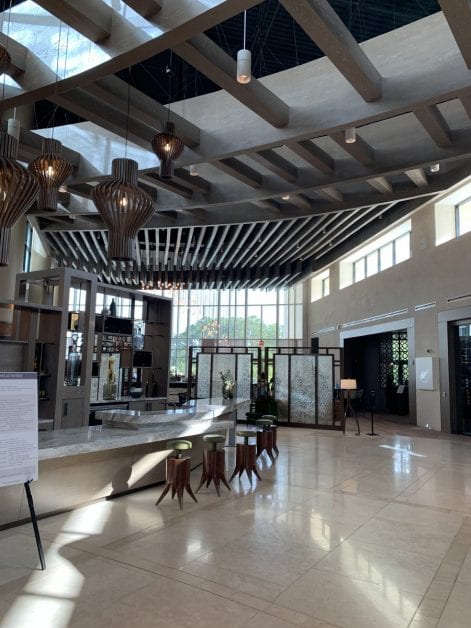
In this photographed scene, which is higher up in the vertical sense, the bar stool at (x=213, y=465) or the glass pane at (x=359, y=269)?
the glass pane at (x=359, y=269)

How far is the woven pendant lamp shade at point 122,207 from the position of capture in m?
3.52

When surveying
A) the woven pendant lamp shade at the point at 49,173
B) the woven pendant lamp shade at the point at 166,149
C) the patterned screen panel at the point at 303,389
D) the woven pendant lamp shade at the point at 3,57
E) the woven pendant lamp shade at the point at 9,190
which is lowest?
the patterned screen panel at the point at 303,389

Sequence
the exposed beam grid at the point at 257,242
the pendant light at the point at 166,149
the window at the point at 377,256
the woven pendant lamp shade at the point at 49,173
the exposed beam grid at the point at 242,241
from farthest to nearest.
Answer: the window at the point at 377,256
the exposed beam grid at the point at 257,242
the exposed beam grid at the point at 242,241
the pendant light at the point at 166,149
the woven pendant lamp shade at the point at 49,173

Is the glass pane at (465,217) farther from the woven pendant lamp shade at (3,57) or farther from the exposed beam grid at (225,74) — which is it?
the woven pendant lamp shade at (3,57)

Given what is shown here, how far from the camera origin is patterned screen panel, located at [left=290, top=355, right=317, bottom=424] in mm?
12062

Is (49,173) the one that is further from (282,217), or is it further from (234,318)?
(234,318)

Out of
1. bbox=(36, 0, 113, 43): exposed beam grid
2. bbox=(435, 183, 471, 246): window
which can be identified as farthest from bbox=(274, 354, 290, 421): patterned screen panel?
bbox=(36, 0, 113, 43): exposed beam grid

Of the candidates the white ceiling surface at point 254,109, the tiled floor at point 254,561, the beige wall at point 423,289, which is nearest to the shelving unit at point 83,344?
the white ceiling surface at point 254,109

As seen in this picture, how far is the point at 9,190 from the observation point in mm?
3158

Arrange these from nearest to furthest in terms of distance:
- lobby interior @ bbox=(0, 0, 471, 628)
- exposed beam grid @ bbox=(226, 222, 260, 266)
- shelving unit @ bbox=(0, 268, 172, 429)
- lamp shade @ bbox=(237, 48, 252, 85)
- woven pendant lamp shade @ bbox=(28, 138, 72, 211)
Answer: lobby interior @ bbox=(0, 0, 471, 628), lamp shade @ bbox=(237, 48, 252, 85), woven pendant lamp shade @ bbox=(28, 138, 72, 211), shelving unit @ bbox=(0, 268, 172, 429), exposed beam grid @ bbox=(226, 222, 260, 266)

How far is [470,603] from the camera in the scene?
295cm

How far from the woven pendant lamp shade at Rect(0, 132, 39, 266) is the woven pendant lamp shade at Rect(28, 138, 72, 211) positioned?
95 cm

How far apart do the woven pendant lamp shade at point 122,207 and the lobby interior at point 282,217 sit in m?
0.12

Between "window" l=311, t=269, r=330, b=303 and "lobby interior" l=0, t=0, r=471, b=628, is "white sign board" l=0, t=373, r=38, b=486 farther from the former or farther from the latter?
"window" l=311, t=269, r=330, b=303
